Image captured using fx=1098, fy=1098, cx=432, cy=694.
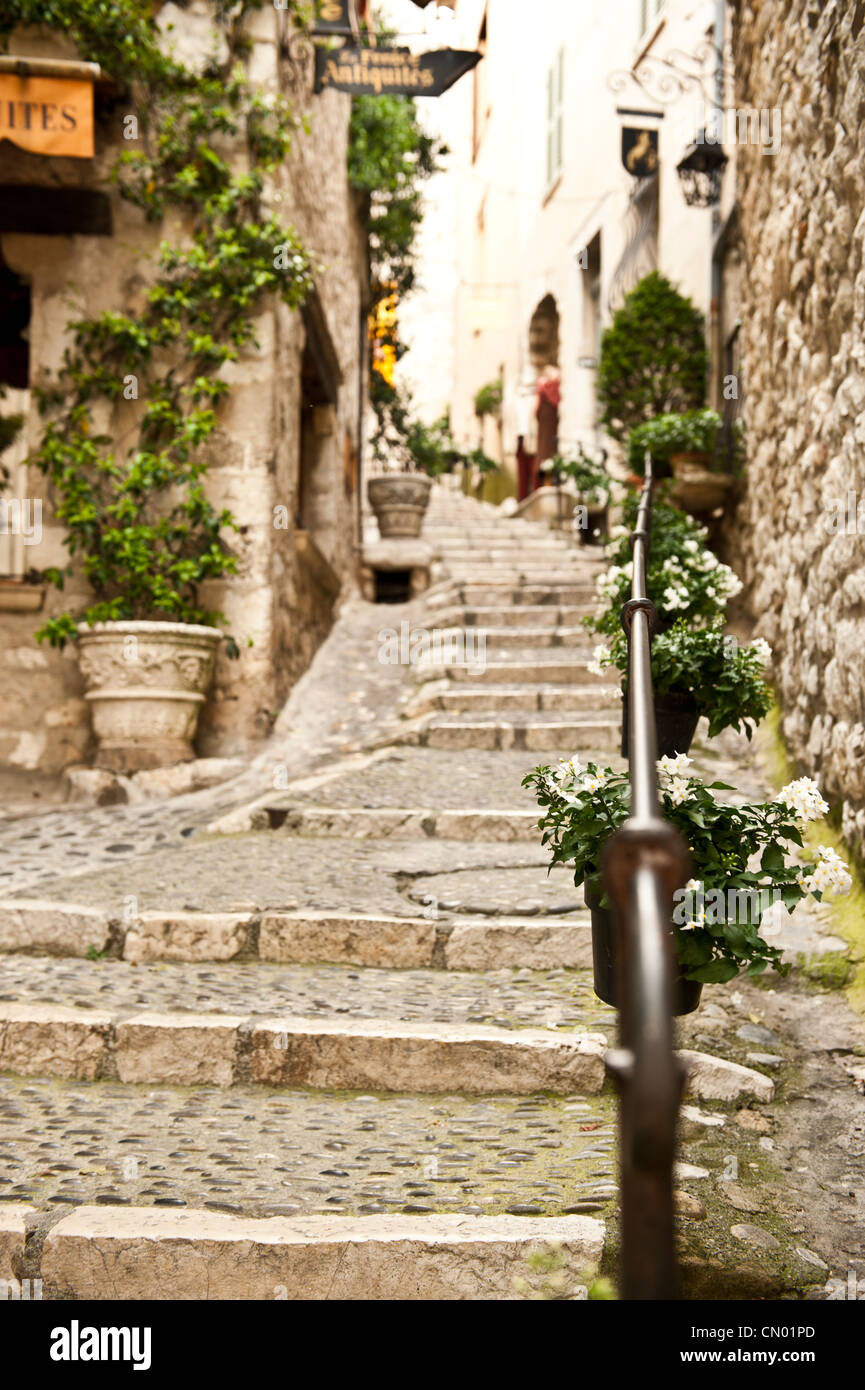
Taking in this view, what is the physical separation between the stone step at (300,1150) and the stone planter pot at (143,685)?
2.26 metres

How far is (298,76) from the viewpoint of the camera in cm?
561

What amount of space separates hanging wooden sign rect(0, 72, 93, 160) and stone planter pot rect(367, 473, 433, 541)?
4.85 m

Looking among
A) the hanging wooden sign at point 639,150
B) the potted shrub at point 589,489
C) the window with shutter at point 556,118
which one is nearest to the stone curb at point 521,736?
the potted shrub at point 589,489

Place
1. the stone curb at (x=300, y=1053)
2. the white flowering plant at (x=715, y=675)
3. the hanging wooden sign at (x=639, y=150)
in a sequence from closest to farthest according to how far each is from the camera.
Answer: the stone curb at (x=300, y=1053), the white flowering plant at (x=715, y=675), the hanging wooden sign at (x=639, y=150)

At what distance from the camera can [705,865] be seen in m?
1.80

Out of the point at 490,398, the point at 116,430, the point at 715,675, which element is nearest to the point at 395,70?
the point at 116,430

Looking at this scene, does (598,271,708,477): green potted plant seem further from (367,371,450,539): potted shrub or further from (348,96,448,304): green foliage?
(348,96,448,304): green foliage

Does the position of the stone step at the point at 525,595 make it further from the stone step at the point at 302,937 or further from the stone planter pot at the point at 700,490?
the stone step at the point at 302,937

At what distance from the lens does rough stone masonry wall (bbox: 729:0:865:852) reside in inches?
117

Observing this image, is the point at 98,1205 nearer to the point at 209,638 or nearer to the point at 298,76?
the point at 209,638

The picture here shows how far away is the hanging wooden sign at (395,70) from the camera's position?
4918mm

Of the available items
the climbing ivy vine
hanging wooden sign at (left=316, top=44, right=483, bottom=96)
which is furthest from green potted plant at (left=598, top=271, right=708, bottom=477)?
hanging wooden sign at (left=316, top=44, right=483, bottom=96)

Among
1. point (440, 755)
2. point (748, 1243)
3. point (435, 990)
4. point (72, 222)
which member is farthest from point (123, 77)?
point (748, 1243)

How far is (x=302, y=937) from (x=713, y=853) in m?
1.37
